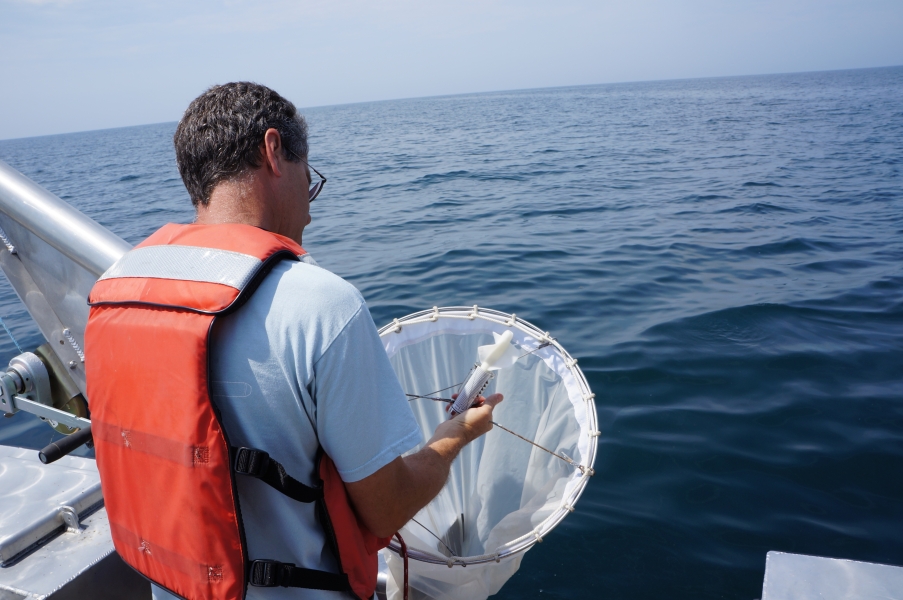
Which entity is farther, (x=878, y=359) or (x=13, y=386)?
(x=878, y=359)

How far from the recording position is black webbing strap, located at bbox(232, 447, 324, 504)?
106 cm

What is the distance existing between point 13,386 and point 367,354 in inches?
55.2

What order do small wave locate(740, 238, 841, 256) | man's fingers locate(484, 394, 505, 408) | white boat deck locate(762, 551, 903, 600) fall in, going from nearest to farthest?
1. white boat deck locate(762, 551, 903, 600)
2. man's fingers locate(484, 394, 505, 408)
3. small wave locate(740, 238, 841, 256)

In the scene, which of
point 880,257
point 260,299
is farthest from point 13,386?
point 880,257

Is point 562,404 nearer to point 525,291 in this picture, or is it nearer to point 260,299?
point 260,299

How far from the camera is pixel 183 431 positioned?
106 centimetres

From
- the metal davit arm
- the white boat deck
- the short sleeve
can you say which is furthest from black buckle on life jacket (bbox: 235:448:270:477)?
the white boat deck

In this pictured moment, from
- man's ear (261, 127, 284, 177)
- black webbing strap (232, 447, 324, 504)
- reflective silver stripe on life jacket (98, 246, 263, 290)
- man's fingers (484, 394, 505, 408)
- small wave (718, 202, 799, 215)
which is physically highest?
man's ear (261, 127, 284, 177)

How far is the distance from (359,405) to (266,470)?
20cm

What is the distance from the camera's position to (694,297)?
552cm

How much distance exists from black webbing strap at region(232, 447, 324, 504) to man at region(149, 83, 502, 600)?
0.02 metres

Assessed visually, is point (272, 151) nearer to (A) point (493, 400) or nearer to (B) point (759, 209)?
(A) point (493, 400)

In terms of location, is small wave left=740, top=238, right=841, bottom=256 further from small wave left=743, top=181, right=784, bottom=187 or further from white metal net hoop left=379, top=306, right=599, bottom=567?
white metal net hoop left=379, top=306, right=599, bottom=567

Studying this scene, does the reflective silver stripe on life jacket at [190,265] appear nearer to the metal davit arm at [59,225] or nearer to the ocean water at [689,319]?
the metal davit arm at [59,225]
